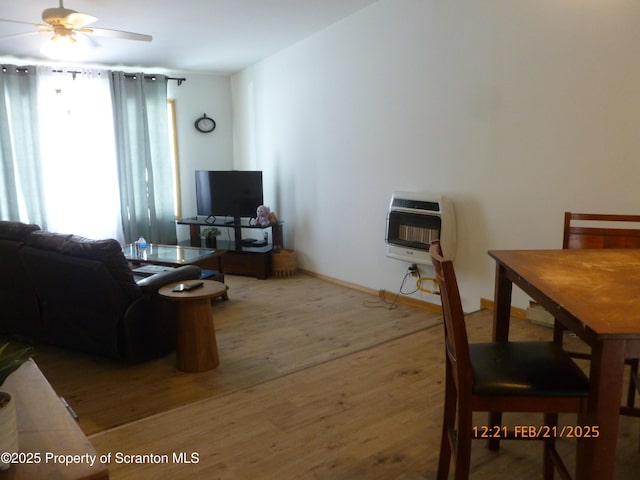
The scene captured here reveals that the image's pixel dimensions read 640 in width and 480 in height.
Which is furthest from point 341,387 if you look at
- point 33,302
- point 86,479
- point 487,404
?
point 33,302

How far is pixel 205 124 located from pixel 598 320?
20.4 ft

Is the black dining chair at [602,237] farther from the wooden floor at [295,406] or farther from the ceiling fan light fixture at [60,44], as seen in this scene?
the ceiling fan light fixture at [60,44]

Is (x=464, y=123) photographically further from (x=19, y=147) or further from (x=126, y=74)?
(x=19, y=147)

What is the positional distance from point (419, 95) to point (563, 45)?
3.96ft

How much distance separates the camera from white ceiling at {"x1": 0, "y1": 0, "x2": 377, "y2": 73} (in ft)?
12.9

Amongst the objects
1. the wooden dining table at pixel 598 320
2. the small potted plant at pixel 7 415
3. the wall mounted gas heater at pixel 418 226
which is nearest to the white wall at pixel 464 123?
the wall mounted gas heater at pixel 418 226

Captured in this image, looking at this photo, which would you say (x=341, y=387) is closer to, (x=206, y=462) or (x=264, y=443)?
(x=264, y=443)

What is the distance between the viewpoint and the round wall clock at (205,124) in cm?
663

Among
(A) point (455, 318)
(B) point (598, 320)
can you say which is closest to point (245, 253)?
(A) point (455, 318)

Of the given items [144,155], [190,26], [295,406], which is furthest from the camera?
[144,155]

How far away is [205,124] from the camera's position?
6.69 meters

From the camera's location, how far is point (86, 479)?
1.13 metres

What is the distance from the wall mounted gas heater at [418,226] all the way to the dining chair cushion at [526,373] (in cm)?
209

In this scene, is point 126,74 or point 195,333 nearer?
point 195,333
